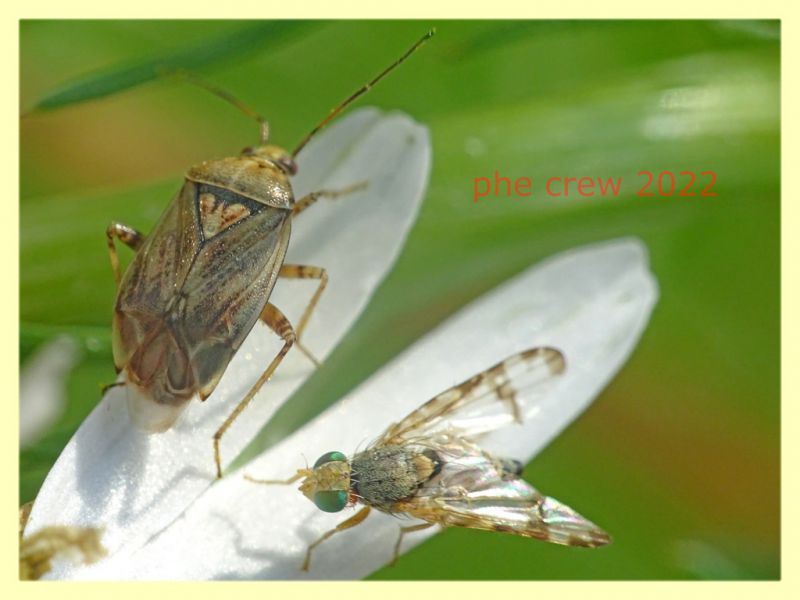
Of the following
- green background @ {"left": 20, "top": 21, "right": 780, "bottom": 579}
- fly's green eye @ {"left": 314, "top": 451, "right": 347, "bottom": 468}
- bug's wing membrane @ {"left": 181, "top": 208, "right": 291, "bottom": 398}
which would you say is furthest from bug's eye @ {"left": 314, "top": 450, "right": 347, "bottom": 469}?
bug's wing membrane @ {"left": 181, "top": 208, "right": 291, "bottom": 398}

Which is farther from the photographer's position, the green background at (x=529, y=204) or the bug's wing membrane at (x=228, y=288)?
the green background at (x=529, y=204)

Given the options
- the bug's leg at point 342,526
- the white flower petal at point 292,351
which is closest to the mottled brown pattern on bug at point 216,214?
the white flower petal at point 292,351

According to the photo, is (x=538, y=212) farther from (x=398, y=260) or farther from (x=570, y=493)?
(x=570, y=493)

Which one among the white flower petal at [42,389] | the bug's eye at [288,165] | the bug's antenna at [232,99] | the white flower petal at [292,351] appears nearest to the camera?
the white flower petal at [292,351]

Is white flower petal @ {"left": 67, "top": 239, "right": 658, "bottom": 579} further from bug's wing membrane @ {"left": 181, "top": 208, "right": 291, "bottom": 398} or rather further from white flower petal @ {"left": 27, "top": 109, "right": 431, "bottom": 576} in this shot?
bug's wing membrane @ {"left": 181, "top": 208, "right": 291, "bottom": 398}

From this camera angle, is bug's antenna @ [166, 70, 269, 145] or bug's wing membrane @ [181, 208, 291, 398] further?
bug's antenna @ [166, 70, 269, 145]

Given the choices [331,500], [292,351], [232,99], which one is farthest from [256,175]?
[331,500]

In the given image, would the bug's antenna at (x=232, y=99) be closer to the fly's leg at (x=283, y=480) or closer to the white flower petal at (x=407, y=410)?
the white flower petal at (x=407, y=410)
